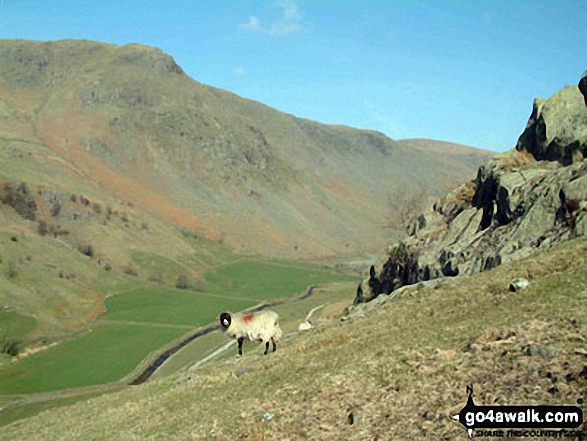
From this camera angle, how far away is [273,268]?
509ft

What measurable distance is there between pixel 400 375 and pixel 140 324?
268ft

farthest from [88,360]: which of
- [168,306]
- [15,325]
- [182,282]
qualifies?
[182,282]

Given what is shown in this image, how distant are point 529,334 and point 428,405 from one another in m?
4.17

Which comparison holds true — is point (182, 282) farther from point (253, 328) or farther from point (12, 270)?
point (253, 328)

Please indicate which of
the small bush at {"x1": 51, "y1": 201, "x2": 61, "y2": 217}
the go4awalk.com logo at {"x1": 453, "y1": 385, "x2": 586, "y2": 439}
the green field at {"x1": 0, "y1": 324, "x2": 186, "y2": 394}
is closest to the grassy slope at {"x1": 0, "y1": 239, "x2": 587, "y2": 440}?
the go4awalk.com logo at {"x1": 453, "y1": 385, "x2": 586, "y2": 439}

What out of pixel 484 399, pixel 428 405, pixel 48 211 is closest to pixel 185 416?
pixel 428 405

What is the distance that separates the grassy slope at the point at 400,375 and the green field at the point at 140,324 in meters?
44.8

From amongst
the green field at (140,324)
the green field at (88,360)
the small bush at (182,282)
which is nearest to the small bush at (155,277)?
the small bush at (182,282)

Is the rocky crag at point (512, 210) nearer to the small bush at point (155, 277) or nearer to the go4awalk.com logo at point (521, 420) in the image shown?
the go4awalk.com logo at point (521, 420)

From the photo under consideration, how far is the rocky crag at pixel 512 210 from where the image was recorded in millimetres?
32125

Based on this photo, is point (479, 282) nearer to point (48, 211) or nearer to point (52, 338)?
point (52, 338)

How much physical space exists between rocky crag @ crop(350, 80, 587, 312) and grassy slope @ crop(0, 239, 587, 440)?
5986mm

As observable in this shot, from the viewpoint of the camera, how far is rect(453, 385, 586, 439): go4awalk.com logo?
10750 millimetres

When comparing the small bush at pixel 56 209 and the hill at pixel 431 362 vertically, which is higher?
the small bush at pixel 56 209
